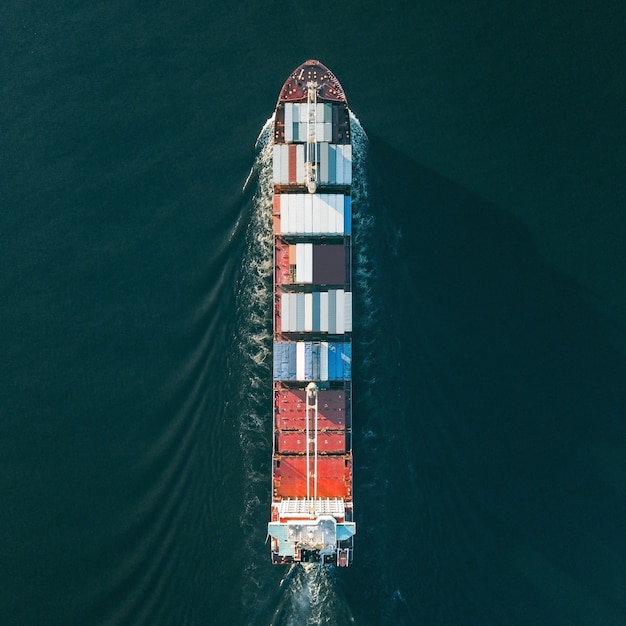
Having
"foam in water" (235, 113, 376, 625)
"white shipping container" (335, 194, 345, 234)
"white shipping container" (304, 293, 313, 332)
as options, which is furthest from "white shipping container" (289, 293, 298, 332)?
"white shipping container" (335, 194, 345, 234)

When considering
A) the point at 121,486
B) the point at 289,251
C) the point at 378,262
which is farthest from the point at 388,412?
the point at 121,486

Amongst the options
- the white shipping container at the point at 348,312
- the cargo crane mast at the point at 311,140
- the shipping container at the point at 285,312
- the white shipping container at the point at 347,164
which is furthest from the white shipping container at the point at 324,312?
the white shipping container at the point at 347,164

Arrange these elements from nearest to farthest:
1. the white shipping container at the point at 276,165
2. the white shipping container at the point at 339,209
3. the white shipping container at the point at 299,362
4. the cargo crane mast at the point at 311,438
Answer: the cargo crane mast at the point at 311,438, the white shipping container at the point at 299,362, the white shipping container at the point at 339,209, the white shipping container at the point at 276,165

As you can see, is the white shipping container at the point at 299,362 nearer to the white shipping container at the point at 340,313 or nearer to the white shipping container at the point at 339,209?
the white shipping container at the point at 340,313

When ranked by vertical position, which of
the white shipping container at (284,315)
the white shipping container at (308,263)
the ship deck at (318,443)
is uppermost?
the white shipping container at (308,263)

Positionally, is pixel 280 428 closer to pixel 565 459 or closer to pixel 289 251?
pixel 289 251

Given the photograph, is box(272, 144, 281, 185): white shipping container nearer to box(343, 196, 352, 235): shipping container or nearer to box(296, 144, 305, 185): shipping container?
box(296, 144, 305, 185): shipping container

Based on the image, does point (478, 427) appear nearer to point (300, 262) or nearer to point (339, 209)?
point (300, 262)
